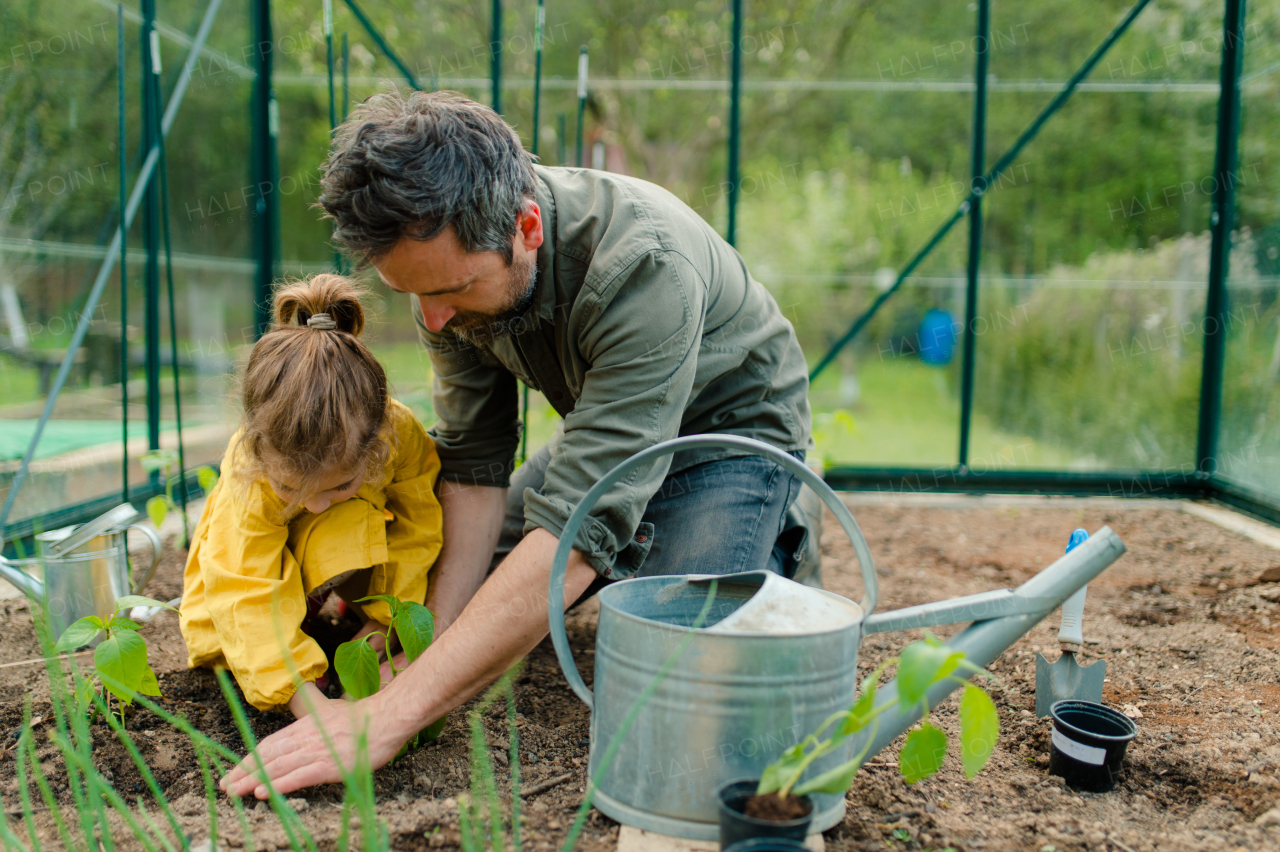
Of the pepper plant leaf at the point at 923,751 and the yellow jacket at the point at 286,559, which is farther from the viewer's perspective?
the yellow jacket at the point at 286,559

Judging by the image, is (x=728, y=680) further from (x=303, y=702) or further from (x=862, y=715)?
(x=303, y=702)

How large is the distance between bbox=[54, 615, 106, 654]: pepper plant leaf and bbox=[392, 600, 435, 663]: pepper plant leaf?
1.48ft

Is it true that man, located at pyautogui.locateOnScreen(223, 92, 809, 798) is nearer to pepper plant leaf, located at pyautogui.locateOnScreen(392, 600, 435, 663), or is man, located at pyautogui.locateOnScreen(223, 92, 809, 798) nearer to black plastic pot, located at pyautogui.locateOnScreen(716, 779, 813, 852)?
pepper plant leaf, located at pyautogui.locateOnScreen(392, 600, 435, 663)

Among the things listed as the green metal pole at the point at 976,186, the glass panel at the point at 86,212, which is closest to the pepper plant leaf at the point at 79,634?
the glass panel at the point at 86,212

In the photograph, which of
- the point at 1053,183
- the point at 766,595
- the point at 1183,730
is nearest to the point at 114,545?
the point at 766,595

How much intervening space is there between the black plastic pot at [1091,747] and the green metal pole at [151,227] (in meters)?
2.45

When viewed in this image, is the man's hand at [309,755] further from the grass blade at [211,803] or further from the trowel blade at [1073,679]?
the trowel blade at [1073,679]

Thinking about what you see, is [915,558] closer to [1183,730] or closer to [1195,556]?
[1195,556]

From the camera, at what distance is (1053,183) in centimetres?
433

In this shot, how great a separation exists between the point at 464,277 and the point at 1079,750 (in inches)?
46.3

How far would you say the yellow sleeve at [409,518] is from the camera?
65.7 inches

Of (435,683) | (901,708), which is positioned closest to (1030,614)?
(901,708)

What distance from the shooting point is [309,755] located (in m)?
1.23

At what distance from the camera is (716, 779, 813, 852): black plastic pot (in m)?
0.92
